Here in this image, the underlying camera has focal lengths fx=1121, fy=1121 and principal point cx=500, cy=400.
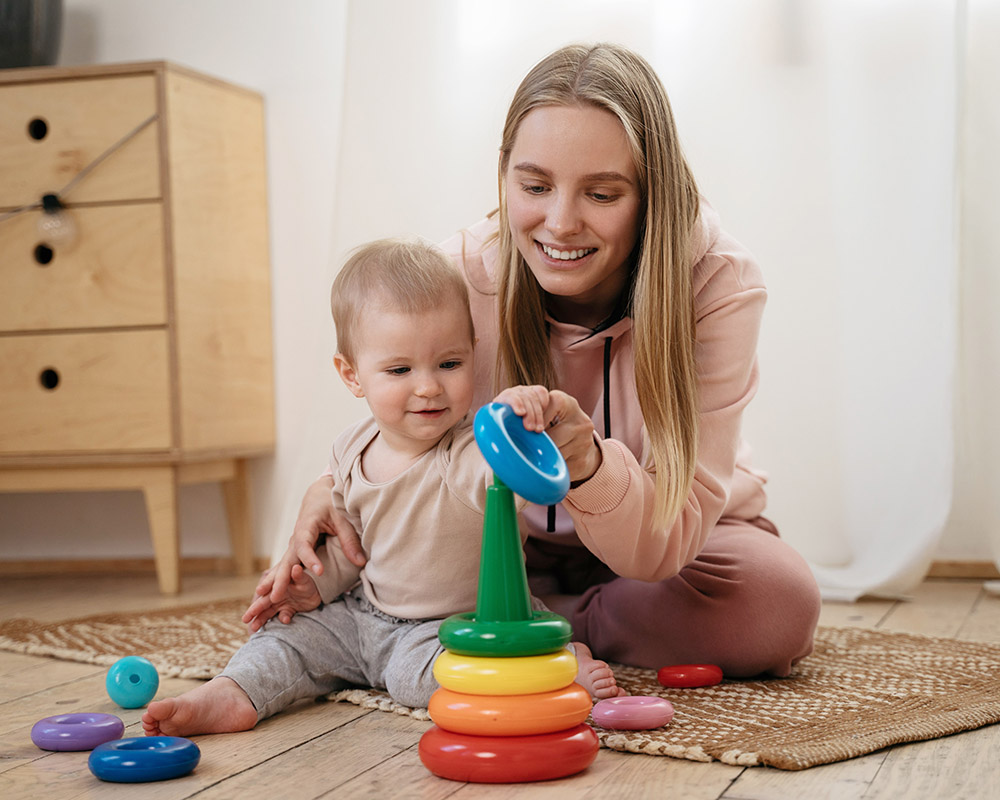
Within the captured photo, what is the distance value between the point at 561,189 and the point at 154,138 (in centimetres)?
113

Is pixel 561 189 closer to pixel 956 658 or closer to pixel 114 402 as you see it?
pixel 956 658

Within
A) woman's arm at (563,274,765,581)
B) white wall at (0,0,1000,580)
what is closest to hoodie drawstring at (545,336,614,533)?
woman's arm at (563,274,765,581)

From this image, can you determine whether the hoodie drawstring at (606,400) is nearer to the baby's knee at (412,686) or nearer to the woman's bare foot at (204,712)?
the baby's knee at (412,686)

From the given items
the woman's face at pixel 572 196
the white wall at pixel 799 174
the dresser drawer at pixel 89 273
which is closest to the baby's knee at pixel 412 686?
the woman's face at pixel 572 196

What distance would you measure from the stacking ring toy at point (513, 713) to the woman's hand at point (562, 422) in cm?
21

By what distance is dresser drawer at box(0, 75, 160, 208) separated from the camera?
2.01 meters

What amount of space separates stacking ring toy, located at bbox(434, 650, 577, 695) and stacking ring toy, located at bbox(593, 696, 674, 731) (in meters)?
0.13

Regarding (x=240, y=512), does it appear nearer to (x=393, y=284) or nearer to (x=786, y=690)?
(x=393, y=284)

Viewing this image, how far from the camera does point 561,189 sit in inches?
44.8

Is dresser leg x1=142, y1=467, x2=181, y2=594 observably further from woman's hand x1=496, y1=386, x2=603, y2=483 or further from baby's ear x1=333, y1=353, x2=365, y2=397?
woman's hand x1=496, y1=386, x2=603, y2=483

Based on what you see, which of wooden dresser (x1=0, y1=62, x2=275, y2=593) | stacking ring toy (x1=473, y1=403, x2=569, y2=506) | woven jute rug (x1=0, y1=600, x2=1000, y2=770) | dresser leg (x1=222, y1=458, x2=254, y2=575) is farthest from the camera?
dresser leg (x1=222, y1=458, x2=254, y2=575)

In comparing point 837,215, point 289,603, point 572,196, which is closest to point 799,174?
point 837,215

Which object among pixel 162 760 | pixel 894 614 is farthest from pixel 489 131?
pixel 162 760

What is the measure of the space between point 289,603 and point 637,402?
1.50ft
